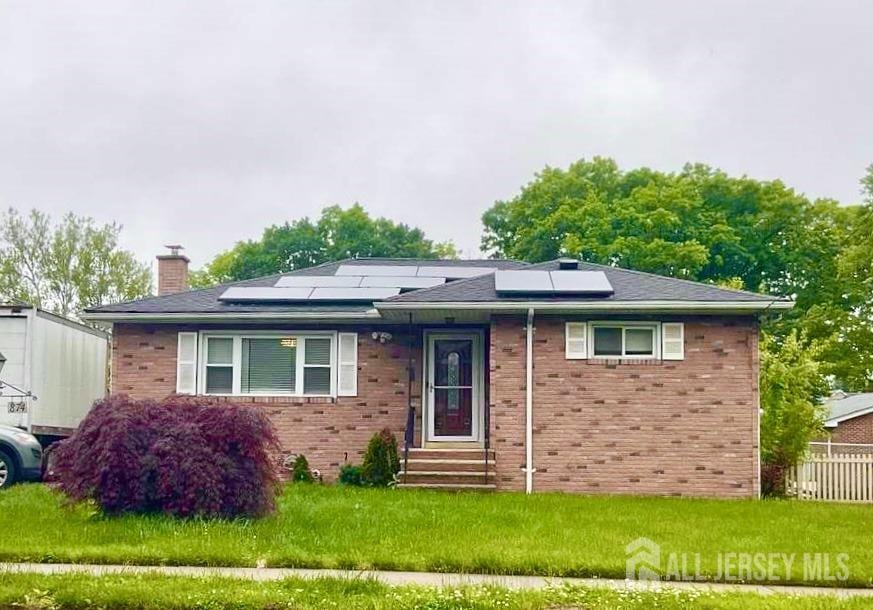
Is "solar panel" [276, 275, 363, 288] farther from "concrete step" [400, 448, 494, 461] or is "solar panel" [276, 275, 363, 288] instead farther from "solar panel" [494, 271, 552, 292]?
"concrete step" [400, 448, 494, 461]

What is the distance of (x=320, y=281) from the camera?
782 inches

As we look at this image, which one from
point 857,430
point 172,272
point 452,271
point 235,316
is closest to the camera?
point 235,316

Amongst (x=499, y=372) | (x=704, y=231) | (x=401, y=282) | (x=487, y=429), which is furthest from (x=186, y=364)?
(x=704, y=231)

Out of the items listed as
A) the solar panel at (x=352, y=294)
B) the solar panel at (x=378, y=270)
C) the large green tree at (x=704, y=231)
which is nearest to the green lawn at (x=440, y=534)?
the solar panel at (x=352, y=294)

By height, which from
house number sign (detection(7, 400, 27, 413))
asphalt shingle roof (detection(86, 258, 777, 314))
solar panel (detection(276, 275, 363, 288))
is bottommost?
house number sign (detection(7, 400, 27, 413))

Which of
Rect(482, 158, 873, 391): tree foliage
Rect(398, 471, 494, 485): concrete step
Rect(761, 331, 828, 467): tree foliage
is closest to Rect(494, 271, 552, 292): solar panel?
Rect(398, 471, 494, 485): concrete step

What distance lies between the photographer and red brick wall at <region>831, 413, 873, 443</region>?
37.9 meters

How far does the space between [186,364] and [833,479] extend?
11508 millimetres

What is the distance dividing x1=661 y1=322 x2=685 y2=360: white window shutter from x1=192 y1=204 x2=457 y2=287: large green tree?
106 feet

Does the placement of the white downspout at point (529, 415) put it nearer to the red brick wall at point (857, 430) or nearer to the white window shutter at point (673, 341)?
the white window shutter at point (673, 341)

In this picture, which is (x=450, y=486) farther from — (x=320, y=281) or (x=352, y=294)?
(x=320, y=281)

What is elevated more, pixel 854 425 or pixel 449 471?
pixel 854 425

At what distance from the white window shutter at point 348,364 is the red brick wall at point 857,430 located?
25713 mm

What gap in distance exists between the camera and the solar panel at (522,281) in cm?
1688
